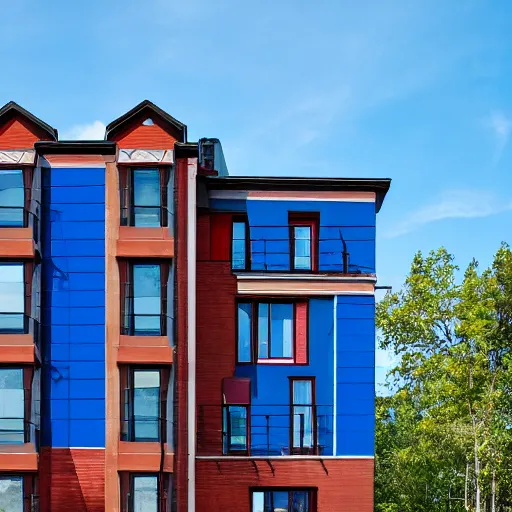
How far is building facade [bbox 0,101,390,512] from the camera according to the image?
68.5 feet

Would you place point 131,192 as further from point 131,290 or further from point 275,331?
point 275,331

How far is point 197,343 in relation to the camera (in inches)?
875

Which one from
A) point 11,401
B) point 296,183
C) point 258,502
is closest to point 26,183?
point 11,401

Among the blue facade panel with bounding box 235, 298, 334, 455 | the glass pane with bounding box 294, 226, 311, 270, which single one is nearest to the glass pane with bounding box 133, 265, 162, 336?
the blue facade panel with bounding box 235, 298, 334, 455

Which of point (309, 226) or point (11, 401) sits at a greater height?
point (309, 226)

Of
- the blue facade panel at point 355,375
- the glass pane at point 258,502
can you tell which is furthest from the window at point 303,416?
the glass pane at point 258,502

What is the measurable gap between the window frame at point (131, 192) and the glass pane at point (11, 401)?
5313 mm

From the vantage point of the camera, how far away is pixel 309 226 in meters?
23.0

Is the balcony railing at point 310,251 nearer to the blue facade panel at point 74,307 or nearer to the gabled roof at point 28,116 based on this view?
the blue facade panel at point 74,307

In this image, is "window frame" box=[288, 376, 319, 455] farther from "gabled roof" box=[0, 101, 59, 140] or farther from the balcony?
"gabled roof" box=[0, 101, 59, 140]

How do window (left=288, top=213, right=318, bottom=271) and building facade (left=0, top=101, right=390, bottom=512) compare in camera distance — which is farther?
window (left=288, top=213, right=318, bottom=271)

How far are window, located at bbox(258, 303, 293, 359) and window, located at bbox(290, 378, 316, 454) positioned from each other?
0.97 meters

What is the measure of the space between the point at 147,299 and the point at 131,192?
3.17 m

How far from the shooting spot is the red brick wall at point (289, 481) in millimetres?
21453
